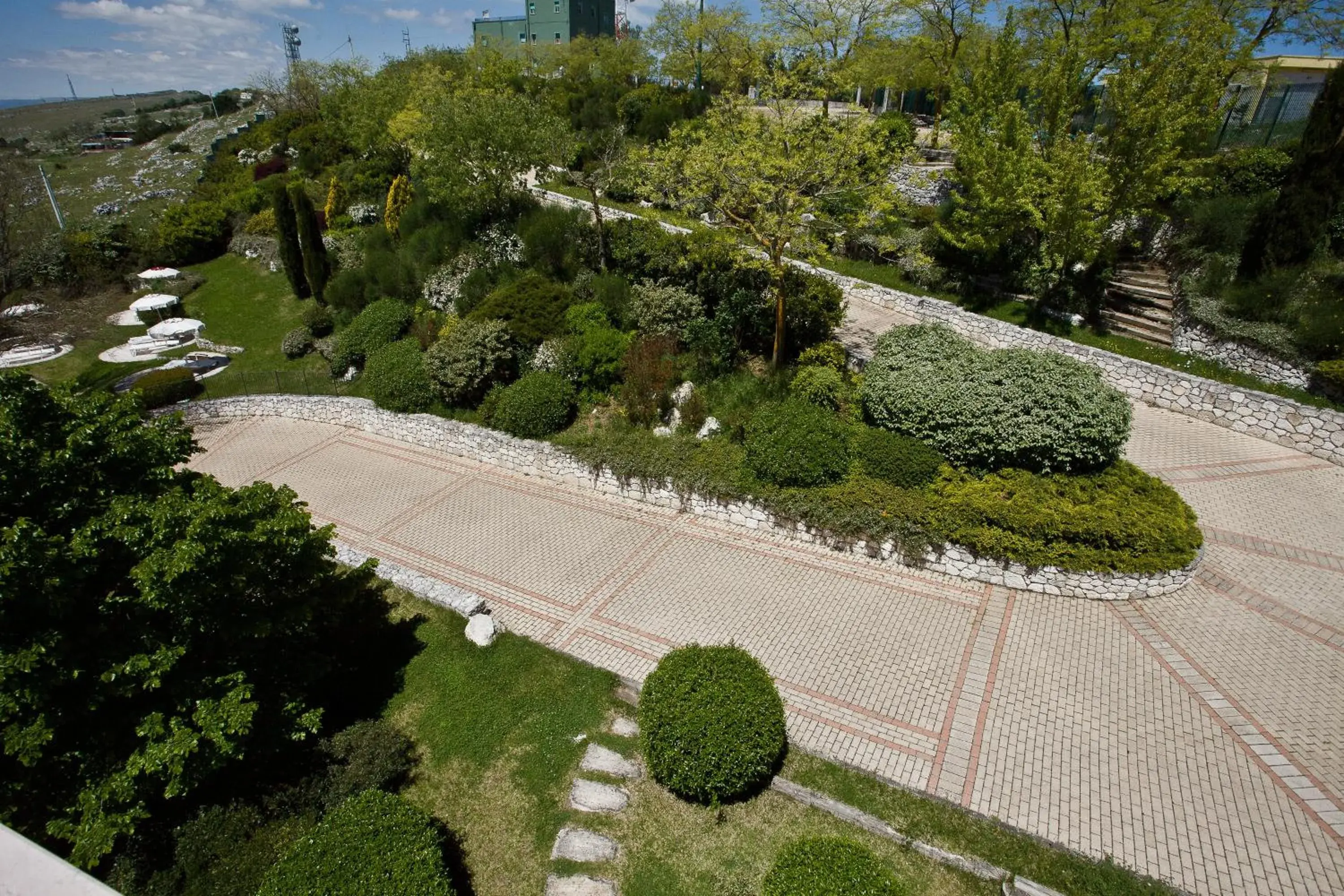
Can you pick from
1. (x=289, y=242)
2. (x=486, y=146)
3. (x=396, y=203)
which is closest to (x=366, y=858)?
(x=486, y=146)

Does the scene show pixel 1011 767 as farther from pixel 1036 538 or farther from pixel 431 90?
pixel 431 90

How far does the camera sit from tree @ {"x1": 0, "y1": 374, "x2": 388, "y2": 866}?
20.2ft

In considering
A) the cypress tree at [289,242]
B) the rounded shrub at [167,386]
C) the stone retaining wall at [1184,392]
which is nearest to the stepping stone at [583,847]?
the stone retaining wall at [1184,392]

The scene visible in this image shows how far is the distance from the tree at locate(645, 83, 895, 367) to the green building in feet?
219

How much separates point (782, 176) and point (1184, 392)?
10.5 metres

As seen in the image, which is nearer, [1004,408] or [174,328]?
[1004,408]

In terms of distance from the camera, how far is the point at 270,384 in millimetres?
21281

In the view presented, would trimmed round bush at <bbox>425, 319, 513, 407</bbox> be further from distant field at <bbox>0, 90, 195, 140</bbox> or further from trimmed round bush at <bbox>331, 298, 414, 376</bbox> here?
distant field at <bbox>0, 90, 195, 140</bbox>

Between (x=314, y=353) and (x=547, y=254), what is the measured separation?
1043 centimetres

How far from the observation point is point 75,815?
6.47m

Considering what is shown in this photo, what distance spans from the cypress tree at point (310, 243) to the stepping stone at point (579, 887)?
2522cm

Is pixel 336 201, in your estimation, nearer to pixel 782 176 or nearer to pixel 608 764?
pixel 782 176

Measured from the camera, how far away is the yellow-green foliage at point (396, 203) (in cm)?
2717

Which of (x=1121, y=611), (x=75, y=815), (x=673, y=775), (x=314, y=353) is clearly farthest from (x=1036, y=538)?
(x=314, y=353)
